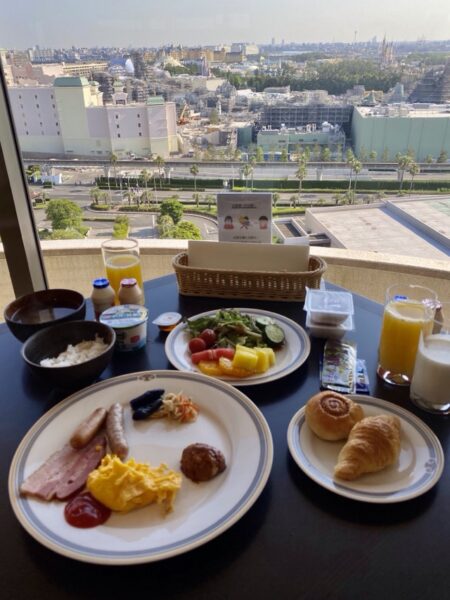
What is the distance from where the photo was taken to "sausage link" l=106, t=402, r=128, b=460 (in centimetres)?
85

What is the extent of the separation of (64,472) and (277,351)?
64 centimetres

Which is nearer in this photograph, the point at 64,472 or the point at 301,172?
the point at 64,472

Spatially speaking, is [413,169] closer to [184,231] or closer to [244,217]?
[184,231]

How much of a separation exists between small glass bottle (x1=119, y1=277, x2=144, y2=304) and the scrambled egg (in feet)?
2.17

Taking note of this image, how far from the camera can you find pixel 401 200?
11.0ft

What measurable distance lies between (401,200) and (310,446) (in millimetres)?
3013

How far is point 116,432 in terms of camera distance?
88cm

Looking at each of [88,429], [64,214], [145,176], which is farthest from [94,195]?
[88,429]

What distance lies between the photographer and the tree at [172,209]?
3.14 metres

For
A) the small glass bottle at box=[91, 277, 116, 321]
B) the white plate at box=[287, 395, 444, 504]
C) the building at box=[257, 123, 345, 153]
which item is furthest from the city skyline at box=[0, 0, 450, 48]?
the white plate at box=[287, 395, 444, 504]

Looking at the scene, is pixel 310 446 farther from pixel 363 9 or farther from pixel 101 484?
pixel 363 9

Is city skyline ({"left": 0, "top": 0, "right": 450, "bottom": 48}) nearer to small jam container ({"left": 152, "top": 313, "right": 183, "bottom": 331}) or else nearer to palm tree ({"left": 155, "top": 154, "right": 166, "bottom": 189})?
palm tree ({"left": 155, "top": 154, "right": 166, "bottom": 189})

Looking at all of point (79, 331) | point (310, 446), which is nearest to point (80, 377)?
point (79, 331)

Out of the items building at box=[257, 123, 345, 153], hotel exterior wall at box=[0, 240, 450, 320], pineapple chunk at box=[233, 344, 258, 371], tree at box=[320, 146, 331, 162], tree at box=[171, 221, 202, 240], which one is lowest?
hotel exterior wall at box=[0, 240, 450, 320]
